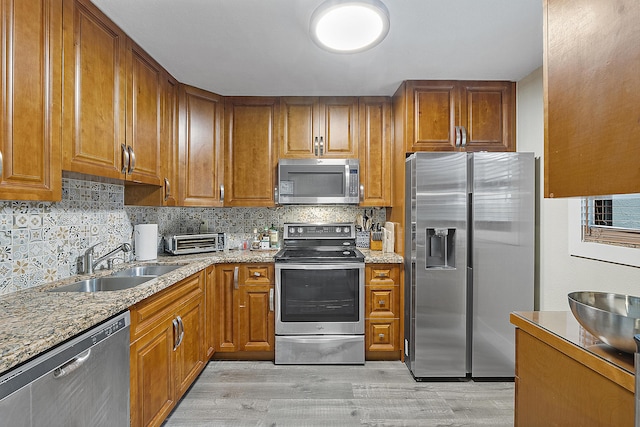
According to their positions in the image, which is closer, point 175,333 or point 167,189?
point 175,333

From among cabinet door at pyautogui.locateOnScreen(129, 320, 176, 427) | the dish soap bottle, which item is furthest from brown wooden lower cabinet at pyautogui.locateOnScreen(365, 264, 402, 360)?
cabinet door at pyautogui.locateOnScreen(129, 320, 176, 427)

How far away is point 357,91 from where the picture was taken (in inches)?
113

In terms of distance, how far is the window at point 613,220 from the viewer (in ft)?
5.17

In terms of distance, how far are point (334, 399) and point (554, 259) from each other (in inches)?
72.1

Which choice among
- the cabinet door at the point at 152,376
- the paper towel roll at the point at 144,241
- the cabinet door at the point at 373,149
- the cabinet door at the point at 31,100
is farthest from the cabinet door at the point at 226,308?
the cabinet door at the point at 31,100

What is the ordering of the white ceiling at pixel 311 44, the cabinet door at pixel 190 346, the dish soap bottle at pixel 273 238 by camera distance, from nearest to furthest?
the white ceiling at pixel 311 44 < the cabinet door at pixel 190 346 < the dish soap bottle at pixel 273 238

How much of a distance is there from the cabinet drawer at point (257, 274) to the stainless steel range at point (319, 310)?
100 millimetres

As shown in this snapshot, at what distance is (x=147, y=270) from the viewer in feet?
7.14

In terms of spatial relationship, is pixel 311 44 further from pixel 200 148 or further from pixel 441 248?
pixel 441 248

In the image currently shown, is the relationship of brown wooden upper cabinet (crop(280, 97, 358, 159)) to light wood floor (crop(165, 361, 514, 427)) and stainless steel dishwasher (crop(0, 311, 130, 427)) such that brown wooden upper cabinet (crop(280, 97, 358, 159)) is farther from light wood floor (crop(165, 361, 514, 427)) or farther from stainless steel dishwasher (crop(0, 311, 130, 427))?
stainless steel dishwasher (crop(0, 311, 130, 427))

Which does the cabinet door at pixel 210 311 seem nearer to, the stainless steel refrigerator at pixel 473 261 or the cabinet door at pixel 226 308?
the cabinet door at pixel 226 308

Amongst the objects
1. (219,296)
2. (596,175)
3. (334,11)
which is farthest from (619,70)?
(219,296)

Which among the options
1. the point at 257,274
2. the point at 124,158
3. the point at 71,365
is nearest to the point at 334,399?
the point at 257,274

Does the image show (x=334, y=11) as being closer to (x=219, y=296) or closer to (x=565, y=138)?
(x=565, y=138)
